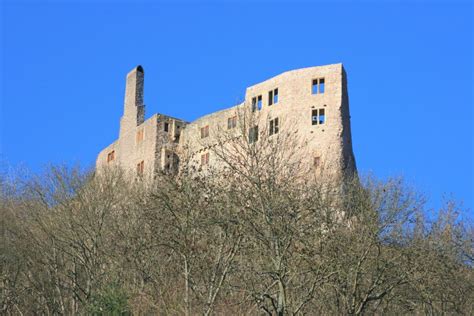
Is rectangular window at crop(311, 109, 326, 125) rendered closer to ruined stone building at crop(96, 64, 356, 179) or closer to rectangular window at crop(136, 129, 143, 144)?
ruined stone building at crop(96, 64, 356, 179)

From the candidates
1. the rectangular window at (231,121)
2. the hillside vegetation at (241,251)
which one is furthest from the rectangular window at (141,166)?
the hillside vegetation at (241,251)

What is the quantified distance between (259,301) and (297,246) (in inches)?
110

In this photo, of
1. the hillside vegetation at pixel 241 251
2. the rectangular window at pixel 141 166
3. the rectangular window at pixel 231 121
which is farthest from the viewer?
the rectangular window at pixel 141 166

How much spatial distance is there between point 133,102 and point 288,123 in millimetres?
18129

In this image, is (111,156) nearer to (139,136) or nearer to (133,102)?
(133,102)

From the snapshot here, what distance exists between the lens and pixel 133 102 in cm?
6309

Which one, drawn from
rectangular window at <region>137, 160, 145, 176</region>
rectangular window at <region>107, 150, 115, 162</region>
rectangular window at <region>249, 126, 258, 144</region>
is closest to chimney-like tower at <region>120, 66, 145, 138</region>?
rectangular window at <region>107, 150, 115, 162</region>

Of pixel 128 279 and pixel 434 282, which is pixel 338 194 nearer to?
pixel 434 282

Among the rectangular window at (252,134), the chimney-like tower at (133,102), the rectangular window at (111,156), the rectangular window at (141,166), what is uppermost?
the chimney-like tower at (133,102)

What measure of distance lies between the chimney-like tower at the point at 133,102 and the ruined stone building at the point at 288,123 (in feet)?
6.64

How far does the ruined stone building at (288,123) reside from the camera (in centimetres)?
4775

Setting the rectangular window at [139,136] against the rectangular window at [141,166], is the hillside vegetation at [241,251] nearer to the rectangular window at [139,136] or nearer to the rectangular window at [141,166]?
the rectangular window at [141,166]

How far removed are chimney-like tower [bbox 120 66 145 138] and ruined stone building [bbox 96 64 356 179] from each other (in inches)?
→ 79.6

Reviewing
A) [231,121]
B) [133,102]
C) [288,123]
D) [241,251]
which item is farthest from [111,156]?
[241,251]
